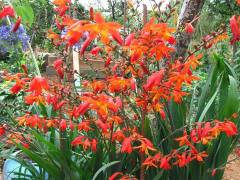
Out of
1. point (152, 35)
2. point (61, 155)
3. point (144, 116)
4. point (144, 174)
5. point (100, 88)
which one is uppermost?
point (152, 35)

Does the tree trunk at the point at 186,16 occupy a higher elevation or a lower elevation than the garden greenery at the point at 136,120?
higher

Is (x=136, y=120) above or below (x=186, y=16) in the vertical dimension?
below

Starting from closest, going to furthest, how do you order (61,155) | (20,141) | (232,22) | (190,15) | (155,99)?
1. (232,22)
2. (155,99)
3. (61,155)
4. (20,141)
5. (190,15)

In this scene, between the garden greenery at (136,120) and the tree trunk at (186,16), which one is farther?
the tree trunk at (186,16)

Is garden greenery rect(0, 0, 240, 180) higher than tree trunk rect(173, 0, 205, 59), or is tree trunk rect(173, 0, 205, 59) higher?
tree trunk rect(173, 0, 205, 59)

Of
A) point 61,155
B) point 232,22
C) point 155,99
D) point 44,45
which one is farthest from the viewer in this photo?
point 44,45

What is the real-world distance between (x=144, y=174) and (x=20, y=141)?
2.17 ft

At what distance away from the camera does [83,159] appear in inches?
83.7

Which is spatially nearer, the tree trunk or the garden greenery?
the garden greenery

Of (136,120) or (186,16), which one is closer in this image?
(136,120)

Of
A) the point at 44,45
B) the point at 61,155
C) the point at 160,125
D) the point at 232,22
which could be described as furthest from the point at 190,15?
the point at 44,45

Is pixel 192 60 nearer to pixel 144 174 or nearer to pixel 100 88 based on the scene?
pixel 100 88

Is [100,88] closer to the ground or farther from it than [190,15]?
closer to the ground

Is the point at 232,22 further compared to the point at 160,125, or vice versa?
the point at 160,125
